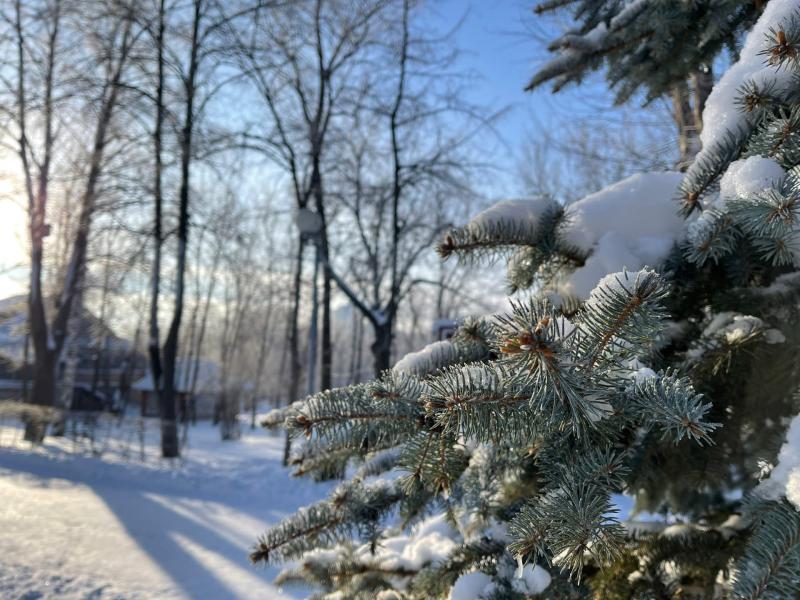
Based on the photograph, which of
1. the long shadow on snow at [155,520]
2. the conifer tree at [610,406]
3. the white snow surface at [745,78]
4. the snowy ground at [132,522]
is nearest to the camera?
the conifer tree at [610,406]

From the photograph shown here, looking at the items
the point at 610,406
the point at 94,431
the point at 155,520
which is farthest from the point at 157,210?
the point at 610,406

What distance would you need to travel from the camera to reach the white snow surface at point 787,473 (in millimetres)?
930

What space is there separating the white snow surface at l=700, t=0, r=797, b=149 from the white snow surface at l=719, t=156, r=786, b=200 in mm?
194

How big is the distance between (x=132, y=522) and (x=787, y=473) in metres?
6.77

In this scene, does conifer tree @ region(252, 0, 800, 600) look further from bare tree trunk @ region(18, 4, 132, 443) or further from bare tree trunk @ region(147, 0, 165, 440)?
bare tree trunk @ region(18, 4, 132, 443)

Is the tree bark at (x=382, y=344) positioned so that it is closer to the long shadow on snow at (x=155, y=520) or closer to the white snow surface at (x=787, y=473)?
the long shadow on snow at (x=155, y=520)

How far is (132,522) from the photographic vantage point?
6.34 m

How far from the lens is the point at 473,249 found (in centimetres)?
148

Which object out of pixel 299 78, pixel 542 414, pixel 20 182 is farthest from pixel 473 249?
pixel 20 182

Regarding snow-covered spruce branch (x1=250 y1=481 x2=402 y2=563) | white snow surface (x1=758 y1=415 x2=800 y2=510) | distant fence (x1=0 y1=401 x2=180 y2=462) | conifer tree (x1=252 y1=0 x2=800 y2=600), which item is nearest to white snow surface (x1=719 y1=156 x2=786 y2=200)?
conifer tree (x1=252 y1=0 x2=800 y2=600)

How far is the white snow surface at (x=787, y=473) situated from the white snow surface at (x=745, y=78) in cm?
69

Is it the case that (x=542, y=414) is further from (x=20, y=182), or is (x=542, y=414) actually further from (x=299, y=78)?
(x=20, y=182)

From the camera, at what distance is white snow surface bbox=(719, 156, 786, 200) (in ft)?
3.54

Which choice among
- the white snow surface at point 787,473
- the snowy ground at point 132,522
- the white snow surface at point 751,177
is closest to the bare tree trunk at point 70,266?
the snowy ground at point 132,522
